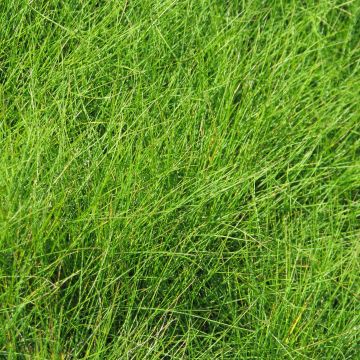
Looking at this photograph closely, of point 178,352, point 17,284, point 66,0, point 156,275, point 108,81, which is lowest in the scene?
point 178,352

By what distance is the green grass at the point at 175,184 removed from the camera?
2041mm

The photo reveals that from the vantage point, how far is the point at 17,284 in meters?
1.93

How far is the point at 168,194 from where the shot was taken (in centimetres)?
215

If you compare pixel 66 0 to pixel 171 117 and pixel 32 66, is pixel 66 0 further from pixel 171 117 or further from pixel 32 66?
pixel 171 117

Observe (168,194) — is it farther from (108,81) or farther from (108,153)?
(108,81)

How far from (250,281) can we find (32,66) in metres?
0.81

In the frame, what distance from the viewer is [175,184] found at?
2264 millimetres

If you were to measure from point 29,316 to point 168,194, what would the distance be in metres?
0.45

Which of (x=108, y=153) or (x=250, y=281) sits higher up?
(x=108, y=153)

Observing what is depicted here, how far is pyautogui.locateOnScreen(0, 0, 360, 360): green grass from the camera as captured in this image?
204cm

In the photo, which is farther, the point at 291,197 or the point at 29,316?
the point at 291,197

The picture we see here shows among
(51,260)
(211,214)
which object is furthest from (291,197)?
(51,260)

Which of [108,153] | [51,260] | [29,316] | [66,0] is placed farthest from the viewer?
[66,0]

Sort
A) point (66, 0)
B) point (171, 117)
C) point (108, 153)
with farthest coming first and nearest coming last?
1. point (66, 0)
2. point (171, 117)
3. point (108, 153)
